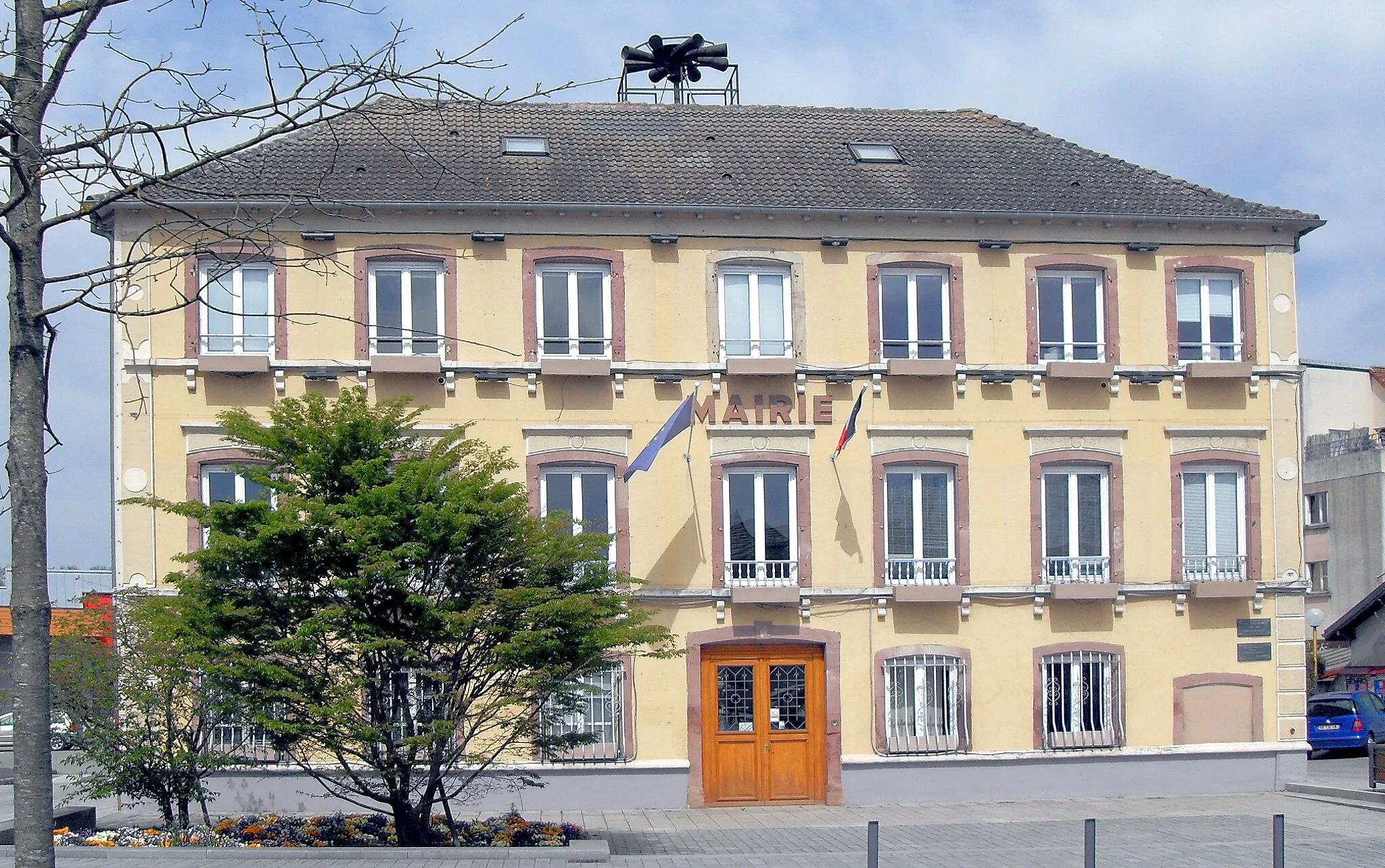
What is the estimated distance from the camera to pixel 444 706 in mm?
16000

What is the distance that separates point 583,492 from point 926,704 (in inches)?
241

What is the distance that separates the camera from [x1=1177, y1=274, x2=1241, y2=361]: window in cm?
2314

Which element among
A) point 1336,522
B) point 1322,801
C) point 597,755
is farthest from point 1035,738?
point 1336,522

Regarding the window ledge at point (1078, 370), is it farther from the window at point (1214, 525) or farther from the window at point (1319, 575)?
the window at point (1319, 575)

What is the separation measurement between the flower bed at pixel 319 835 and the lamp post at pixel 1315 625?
20.3m

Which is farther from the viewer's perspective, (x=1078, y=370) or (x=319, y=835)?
(x=1078, y=370)

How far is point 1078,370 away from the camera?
73.5 ft

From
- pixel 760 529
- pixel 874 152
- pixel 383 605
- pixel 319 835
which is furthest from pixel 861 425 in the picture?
pixel 319 835

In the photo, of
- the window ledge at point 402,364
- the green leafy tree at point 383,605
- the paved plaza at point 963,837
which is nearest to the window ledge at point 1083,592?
the paved plaza at point 963,837

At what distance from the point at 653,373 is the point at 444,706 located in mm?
7386

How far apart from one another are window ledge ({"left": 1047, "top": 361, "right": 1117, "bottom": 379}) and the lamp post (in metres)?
11.4

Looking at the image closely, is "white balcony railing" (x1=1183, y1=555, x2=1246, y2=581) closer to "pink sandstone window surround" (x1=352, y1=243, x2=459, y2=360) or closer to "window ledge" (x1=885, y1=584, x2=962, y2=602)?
"window ledge" (x1=885, y1=584, x2=962, y2=602)

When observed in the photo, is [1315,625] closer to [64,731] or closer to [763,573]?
[763,573]

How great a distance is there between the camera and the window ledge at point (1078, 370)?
73.4 ft
